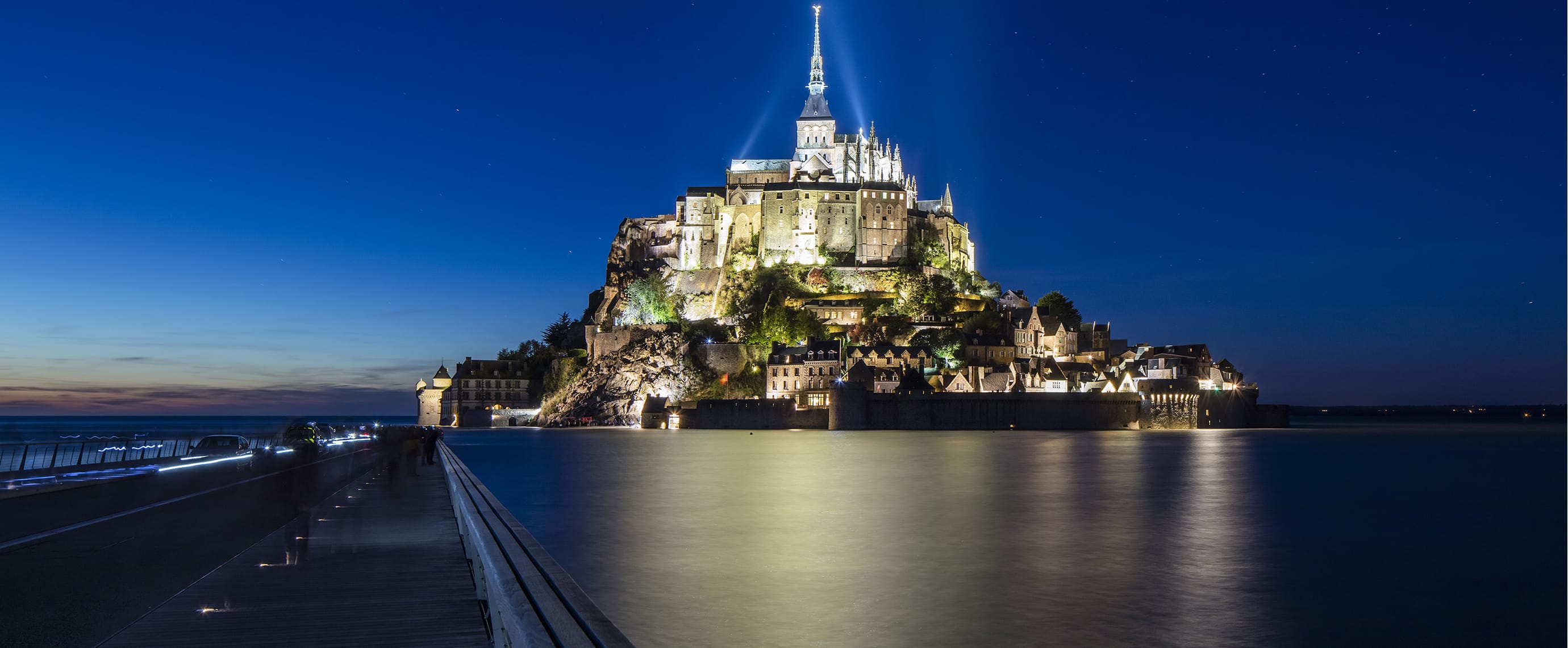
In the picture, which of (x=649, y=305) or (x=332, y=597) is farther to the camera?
(x=649, y=305)

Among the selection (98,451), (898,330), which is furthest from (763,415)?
(98,451)

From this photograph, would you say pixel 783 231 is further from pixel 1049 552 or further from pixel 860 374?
pixel 1049 552

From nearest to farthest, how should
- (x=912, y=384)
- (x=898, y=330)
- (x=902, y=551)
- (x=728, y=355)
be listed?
(x=902, y=551) < (x=912, y=384) < (x=898, y=330) < (x=728, y=355)

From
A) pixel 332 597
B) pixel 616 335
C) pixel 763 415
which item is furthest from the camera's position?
pixel 616 335

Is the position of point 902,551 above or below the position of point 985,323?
below

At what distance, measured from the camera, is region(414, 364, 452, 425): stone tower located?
10631 cm

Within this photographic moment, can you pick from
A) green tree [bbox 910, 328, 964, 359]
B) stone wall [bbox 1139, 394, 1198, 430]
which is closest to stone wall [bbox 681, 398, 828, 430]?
green tree [bbox 910, 328, 964, 359]

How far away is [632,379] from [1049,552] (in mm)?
75915

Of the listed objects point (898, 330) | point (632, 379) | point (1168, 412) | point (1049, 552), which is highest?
point (898, 330)

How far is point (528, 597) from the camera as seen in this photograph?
185 inches

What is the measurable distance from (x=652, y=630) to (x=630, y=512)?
459 inches

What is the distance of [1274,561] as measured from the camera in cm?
1666

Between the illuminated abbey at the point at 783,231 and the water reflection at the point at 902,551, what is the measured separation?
59.4 metres

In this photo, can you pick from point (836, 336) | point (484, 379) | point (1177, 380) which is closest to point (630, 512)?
point (836, 336)
